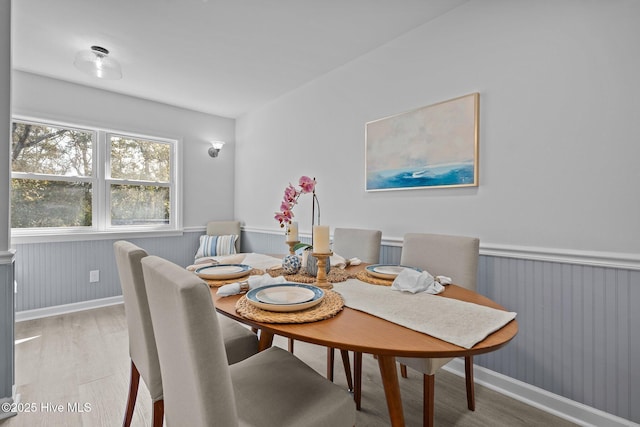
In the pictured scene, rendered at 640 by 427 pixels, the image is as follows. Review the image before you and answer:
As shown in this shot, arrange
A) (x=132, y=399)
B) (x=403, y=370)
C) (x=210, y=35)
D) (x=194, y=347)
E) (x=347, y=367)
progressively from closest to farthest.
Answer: (x=194, y=347) → (x=132, y=399) → (x=347, y=367) → (x=403, y=370) → (x=210, y=35)

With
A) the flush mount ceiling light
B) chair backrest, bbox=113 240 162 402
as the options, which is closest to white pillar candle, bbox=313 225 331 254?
chair backrest, bbox=113 240 162 402

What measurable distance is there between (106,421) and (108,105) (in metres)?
3.16

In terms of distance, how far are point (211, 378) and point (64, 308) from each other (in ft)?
11.2

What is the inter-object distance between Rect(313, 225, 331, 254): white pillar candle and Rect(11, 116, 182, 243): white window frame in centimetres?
313

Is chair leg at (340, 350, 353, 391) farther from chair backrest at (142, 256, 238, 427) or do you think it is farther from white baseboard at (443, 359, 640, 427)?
chair backrest at (142, 256, 238, 427)

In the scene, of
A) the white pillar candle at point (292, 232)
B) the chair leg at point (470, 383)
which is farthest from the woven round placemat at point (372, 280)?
the chair leg at point (470, 383)

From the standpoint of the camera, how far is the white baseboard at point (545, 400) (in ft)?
4.70

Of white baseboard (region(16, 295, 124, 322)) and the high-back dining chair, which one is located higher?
the high-back dining chair

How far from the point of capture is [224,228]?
13.2ft

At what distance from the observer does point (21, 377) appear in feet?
6.21

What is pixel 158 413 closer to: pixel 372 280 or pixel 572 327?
pixel 372 280

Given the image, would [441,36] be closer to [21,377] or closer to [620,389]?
[620,389]

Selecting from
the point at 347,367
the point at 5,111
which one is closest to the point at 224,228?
the point at 5,111

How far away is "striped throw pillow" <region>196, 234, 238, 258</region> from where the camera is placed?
3.73 metres
